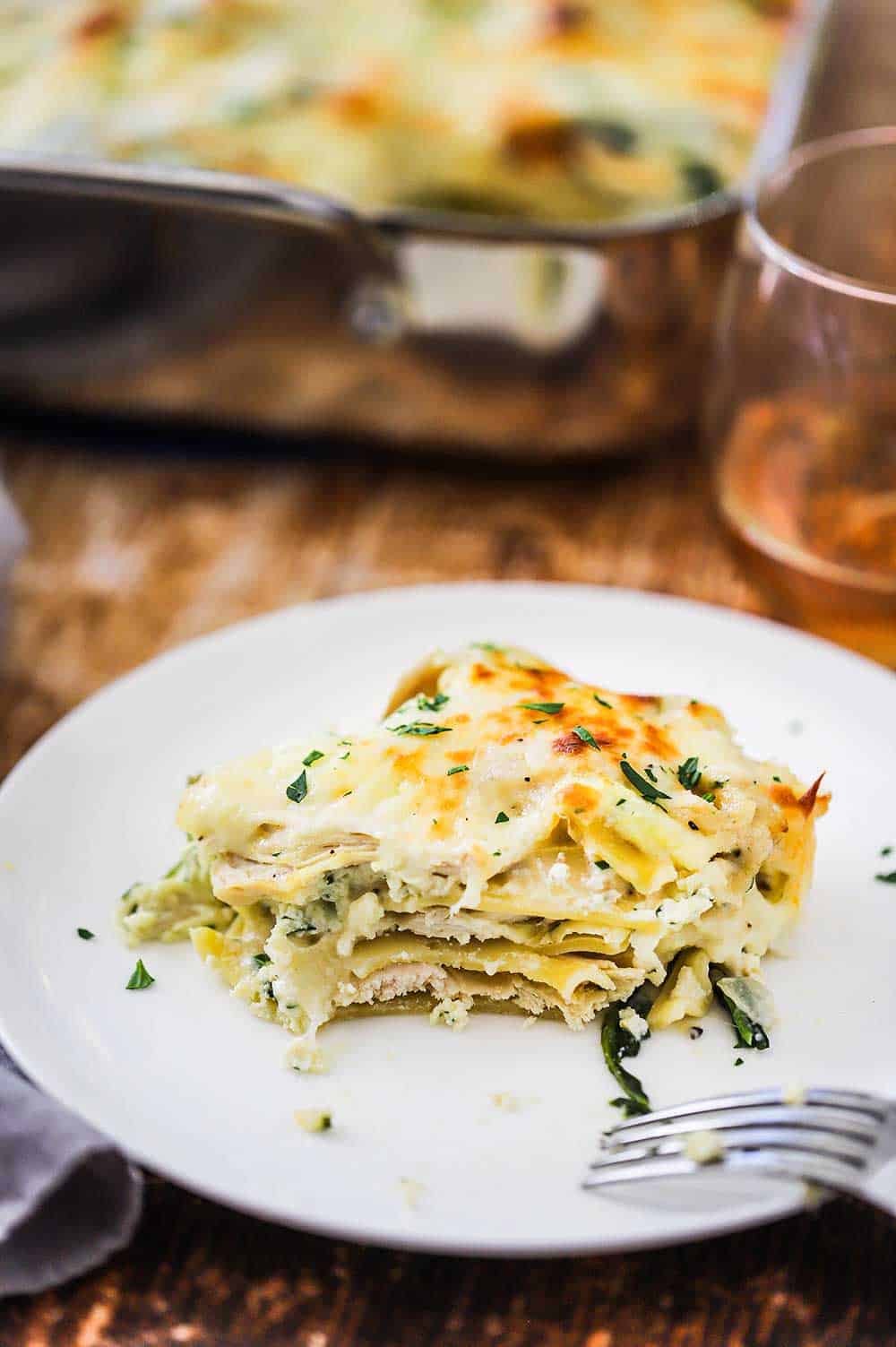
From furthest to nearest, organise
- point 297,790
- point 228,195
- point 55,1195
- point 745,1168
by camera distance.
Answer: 1. point 228,195
2. point 297,790
3. point 55,1195
4. point 745,1168

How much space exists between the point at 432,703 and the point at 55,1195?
0.80 metres

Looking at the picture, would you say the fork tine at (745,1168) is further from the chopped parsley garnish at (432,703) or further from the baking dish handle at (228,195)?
the baking dish handle at (228,195)

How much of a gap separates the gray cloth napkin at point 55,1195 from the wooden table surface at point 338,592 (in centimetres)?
4

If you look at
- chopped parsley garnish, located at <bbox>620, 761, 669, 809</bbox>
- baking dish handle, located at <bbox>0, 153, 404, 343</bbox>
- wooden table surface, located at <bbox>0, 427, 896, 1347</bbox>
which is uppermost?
baking dish handle, located at <bbox>0, 153, 404, 343</bbox>

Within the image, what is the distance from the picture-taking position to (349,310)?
305 centimetres

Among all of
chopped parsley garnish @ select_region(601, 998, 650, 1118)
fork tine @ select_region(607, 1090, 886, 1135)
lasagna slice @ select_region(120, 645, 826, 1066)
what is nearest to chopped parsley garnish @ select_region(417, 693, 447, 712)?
lasagna slice @ select_region(120, 645, 826, 1066)

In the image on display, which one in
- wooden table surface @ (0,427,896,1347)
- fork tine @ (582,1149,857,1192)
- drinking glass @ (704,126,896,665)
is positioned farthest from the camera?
drinking glass @ (704,126,896,665)

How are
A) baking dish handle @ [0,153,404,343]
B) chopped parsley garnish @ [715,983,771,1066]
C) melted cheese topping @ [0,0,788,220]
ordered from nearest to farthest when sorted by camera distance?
chopped parsley garnish @ [715,983,771,1066] → baking dish handle @ [0,153,404,343] → melted cheese topping @ [0,0,788,220]

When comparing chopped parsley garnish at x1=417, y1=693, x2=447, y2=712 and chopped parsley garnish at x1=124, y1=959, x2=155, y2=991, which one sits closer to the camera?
chopped parsley garnish at x1=124, y1=959, x2=155, y2=991

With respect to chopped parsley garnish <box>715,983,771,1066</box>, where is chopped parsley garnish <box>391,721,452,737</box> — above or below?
above

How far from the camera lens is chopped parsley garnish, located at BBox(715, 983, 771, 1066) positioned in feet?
6.18

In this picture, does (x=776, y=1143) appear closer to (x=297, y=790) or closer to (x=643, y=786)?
(x=643, y=786)

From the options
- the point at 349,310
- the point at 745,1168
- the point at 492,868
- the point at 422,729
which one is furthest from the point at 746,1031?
the point at 349,310

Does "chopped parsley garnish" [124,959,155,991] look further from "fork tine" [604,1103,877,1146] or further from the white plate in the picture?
"fork tine" [604,1103,877,1146]
